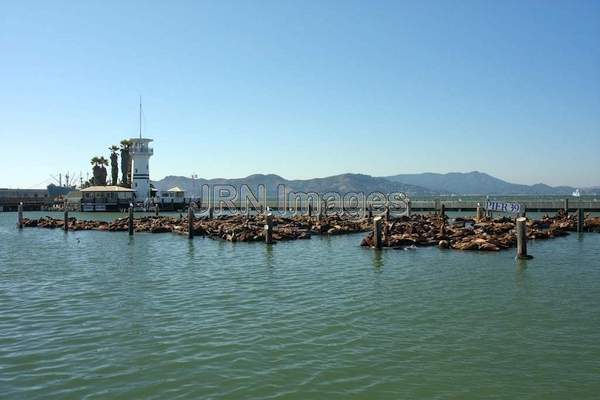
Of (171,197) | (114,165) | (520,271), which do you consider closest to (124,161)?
(114,165)

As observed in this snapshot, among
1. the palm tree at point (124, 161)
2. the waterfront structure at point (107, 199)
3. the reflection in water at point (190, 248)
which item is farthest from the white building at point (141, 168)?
the reflection in water at point (190, 248)

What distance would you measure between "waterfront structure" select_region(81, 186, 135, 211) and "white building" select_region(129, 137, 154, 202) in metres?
1.45

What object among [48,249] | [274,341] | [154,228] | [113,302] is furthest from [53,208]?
[274,341]

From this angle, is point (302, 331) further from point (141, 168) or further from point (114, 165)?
point (114, 165)

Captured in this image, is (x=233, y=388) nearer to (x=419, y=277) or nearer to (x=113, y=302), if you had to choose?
(x=113, y=302)

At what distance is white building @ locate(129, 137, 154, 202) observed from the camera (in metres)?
89.9

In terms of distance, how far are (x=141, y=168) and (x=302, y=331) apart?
84.1 meters

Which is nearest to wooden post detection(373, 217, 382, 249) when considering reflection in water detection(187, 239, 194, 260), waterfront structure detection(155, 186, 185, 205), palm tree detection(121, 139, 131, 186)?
reflection in water detection(187, 239, 194, 260)

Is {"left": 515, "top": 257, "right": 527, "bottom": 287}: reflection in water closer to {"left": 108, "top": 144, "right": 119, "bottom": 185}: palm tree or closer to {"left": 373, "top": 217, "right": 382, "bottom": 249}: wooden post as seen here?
{"left": 373, "top": 217, "right": 382, "bottom": 249}: wooden post

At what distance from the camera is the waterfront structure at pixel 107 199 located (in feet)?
291

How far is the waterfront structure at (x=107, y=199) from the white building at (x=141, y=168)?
1.45m

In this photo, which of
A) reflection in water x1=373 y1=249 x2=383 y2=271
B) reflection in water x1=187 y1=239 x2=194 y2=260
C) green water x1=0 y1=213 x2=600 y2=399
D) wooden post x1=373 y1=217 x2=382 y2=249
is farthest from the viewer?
wooden post x1=373 y1=217 x2=382 y2=249

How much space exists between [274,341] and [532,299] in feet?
29.7

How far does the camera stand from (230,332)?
12258mm
